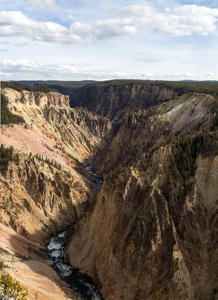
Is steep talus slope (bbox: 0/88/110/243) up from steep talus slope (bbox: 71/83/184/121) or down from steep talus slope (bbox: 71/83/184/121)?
down

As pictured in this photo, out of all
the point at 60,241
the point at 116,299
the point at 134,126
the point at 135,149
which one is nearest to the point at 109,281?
the point at 116,299

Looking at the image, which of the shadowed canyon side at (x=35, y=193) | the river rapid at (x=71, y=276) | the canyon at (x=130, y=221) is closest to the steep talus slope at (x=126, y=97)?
the shadowed canyon side at (x=35, y=193)

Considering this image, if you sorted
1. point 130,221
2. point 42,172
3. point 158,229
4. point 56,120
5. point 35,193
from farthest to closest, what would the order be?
1. point 56,120
2. point 42,172
3. point 35,193
4. point 130,221
5. point 158,229

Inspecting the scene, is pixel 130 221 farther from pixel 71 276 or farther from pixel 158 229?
pixel 71 276

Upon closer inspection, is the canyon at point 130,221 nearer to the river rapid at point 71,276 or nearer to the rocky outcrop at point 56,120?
the river rapid at point 71,276

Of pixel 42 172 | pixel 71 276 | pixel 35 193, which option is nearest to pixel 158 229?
pixel 71 276

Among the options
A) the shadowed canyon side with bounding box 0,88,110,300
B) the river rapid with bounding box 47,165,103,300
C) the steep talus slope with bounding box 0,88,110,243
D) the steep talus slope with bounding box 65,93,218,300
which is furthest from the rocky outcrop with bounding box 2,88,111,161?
the steep talus slope with bounding box 65,93,218,300

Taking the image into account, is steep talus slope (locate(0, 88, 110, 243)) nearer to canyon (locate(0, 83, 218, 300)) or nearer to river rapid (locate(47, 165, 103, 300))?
canyon (locate(0, 83, 218, 300))
